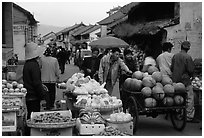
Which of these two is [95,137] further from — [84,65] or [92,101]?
[84,65]

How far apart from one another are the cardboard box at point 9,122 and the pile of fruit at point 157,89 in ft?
8.40

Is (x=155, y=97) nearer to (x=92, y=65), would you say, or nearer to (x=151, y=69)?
(x=151, y=69)

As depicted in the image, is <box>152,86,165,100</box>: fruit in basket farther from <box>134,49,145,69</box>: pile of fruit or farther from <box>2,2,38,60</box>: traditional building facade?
<box>134,49,145,69</box>: pile of fruit

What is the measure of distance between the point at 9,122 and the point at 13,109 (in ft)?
0.70

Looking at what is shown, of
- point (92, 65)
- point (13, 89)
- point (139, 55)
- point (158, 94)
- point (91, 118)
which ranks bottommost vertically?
point (91, 118)

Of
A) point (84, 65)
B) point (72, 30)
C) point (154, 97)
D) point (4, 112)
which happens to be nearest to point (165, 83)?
point (154, 97)

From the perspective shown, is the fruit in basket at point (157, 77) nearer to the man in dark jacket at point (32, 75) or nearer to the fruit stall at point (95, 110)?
the fruit stall at point (95, 110)

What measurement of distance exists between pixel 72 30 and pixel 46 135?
7910 centimetres

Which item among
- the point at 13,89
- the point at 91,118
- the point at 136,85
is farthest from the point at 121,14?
the point at 91,118

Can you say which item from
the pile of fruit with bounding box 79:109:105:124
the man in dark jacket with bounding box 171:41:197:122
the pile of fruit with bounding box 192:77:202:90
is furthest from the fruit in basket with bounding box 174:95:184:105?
the pile of fruit with bounding box 79:109:105:124

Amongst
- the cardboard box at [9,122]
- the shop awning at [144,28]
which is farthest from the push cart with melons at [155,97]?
the shop awning at [144,28]

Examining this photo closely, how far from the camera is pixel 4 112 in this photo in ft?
20.0

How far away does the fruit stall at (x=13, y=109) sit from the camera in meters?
6.07

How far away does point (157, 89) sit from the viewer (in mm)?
7520
